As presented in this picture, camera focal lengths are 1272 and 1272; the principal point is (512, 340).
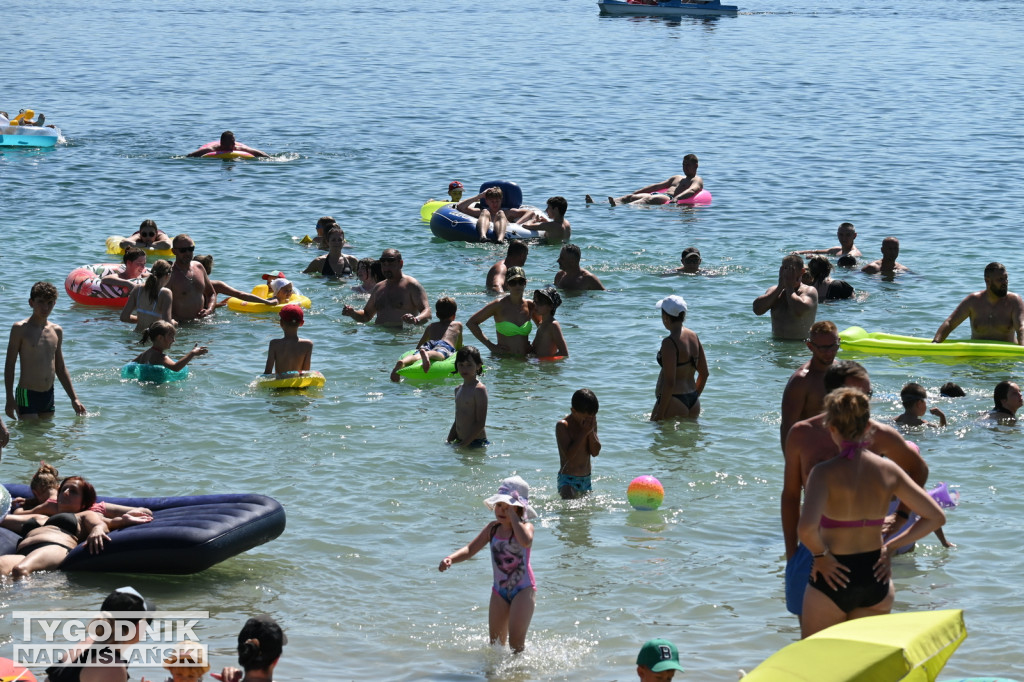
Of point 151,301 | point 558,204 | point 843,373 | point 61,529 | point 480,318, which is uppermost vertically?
point 843,373

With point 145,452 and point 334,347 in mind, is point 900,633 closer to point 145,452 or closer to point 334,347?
point 145,452

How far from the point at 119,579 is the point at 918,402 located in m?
6.28

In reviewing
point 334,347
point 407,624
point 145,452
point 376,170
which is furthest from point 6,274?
point 407,624

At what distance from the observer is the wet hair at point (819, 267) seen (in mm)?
14422

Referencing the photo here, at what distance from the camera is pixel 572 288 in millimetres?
15906

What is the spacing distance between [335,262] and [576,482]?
8.14m

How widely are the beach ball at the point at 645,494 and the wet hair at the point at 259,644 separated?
448 cm

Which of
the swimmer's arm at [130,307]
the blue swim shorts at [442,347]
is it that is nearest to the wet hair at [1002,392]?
the blue swim shorts at [442,347]

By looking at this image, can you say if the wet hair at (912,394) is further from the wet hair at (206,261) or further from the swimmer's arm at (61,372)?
the wet hair at (206,261)

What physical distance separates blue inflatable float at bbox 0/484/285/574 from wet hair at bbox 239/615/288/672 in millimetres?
2722

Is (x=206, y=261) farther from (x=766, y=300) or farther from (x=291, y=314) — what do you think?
(x=766, y=300)

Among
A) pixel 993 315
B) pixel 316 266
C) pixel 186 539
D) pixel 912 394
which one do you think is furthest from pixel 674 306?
pixel 316 266

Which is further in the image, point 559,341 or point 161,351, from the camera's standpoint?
point 559,341

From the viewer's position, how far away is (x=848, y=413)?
5309mm
